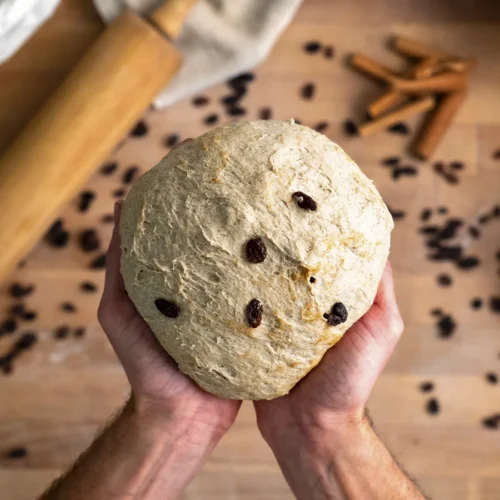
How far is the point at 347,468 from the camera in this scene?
127cm

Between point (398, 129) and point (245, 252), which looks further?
point (398, 129)

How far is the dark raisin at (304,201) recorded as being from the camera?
3.24ft

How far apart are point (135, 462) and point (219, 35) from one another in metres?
1.23

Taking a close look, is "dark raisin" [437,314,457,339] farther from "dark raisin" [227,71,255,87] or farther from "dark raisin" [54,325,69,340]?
"dark raisin" [54,325,69,340]

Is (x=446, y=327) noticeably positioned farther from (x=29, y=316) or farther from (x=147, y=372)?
(x=29, y=316)

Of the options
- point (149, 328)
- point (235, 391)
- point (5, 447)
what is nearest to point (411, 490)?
point (235, 391)

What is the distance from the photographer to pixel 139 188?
3.57 ft

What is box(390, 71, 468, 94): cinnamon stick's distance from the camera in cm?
176

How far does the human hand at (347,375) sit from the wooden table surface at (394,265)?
0.46 meters

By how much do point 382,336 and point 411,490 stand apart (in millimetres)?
368

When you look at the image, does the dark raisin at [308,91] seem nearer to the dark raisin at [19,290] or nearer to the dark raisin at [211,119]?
the dark raisin at [211,119]

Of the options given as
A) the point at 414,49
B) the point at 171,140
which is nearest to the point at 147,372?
the point at 171,140

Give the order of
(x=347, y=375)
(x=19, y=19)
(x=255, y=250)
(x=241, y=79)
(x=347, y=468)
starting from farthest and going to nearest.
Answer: (x=241, y=79) < (x=19, y=19) < (x=347, y=468) < (x=347, y=375) < (x=255, y=250)

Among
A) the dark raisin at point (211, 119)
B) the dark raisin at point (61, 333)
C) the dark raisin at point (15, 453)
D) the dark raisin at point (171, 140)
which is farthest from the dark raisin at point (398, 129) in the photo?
the dark raisin at point (15, 453)
